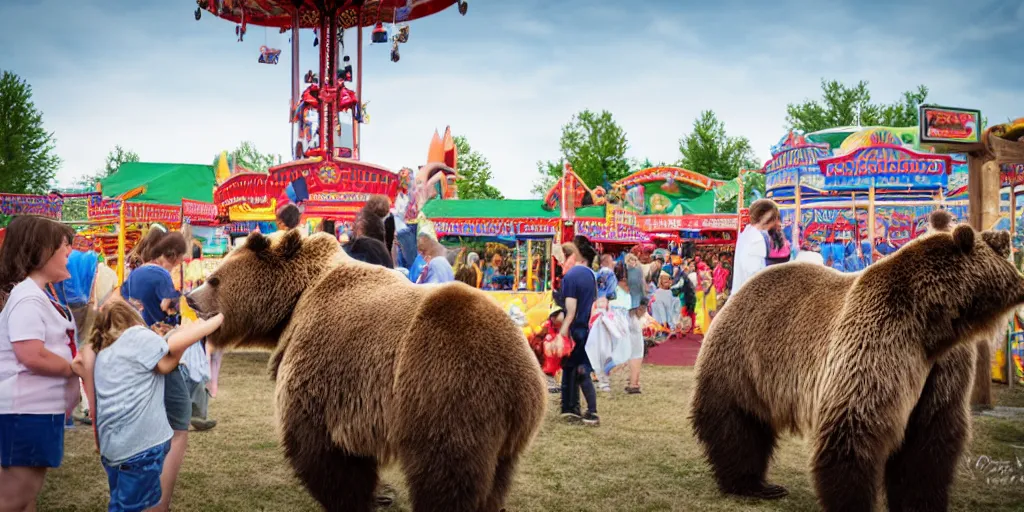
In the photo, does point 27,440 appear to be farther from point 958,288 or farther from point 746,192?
point 746,192

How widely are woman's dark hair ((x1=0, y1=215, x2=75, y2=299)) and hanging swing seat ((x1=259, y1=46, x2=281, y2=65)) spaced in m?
20.7

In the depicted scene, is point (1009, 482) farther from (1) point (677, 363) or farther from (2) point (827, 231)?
(2) point (827, 231)

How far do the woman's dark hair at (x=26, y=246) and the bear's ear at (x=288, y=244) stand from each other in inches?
39.6

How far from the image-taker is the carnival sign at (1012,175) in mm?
9797

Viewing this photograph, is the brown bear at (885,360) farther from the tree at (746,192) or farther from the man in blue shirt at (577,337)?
the tree at (746,192)

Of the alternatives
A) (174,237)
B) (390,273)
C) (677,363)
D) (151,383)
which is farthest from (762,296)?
(677,363)

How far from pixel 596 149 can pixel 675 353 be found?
1214 inches

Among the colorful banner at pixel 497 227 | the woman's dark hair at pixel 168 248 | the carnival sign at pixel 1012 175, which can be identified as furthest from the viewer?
the colorful banner at pixel 497 227

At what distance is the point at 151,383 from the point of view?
341 cm

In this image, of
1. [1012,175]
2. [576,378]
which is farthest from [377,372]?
[1012,175]

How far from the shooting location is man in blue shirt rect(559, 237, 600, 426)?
7.77 metres

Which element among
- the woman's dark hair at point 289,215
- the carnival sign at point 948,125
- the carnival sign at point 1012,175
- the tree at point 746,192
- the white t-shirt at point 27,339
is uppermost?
the tree at point 746,192

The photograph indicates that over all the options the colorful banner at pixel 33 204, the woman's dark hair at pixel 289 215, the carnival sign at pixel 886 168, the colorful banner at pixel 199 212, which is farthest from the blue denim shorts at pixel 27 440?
the colorful banner at pixel 33 204

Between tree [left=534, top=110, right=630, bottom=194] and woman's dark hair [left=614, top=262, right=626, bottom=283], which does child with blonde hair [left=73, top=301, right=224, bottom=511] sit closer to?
woman's dark hair [left=614, top=262, right=626, bottom=283]
